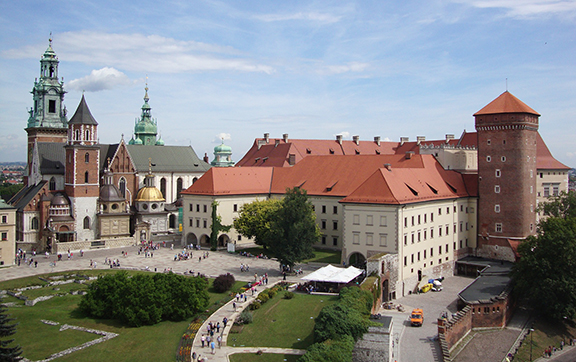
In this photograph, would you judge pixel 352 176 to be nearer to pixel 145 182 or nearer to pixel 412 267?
pixel 412 267

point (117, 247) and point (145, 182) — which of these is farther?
point (145, 182)

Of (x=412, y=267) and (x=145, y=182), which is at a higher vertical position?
(x=145, y=182)

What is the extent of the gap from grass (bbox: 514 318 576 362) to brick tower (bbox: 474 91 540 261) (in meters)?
13.6

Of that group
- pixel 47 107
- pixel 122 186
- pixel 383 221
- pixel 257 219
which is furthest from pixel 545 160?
pixel 47 107

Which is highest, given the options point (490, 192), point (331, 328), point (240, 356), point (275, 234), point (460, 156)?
point (460, 156)

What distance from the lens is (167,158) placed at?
98250 millimetres

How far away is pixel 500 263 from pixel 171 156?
6149 cm

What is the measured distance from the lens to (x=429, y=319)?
1811 inches

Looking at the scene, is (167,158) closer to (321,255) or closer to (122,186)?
(122,186)

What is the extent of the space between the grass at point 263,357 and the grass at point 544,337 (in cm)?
2008

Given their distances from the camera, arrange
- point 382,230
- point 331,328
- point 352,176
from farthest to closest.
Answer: point 352,176 → point 382,230 → point 331,328

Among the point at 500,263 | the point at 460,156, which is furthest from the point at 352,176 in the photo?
the point at 500,263

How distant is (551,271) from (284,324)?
27.5 meters

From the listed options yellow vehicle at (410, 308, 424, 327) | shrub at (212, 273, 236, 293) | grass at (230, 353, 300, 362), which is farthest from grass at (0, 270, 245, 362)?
yellow vehicle at (410, 308, 424, 327)
